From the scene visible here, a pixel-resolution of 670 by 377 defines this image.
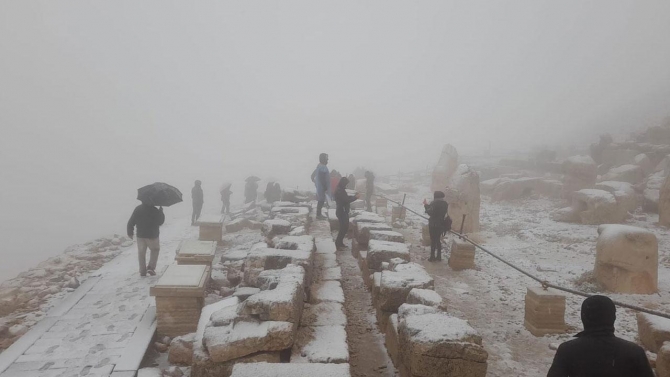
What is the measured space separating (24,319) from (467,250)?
8056mm

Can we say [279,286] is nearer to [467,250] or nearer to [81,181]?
[467,250]

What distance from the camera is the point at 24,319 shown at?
575 cm

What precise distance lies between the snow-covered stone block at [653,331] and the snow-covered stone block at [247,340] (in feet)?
14.3

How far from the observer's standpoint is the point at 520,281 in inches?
289

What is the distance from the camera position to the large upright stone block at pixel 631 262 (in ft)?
23.0

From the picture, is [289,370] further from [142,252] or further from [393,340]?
[142,252]

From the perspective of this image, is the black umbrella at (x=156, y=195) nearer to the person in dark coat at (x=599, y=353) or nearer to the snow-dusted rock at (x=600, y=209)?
the person in dark coat at (x=599, y=353)

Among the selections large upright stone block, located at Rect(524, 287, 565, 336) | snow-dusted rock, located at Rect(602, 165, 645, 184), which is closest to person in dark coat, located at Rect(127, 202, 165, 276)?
large upright stone block, located at Rect(524, 287, 565, 336)

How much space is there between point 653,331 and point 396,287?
321 cm

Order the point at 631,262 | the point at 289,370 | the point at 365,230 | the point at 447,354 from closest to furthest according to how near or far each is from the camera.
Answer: the point at 289,370 < the point at 447,354 < the point at 631,262 < the point at 365,230

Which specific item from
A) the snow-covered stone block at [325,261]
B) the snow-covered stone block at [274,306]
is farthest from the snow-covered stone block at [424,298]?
the snow-covered stone block at [325,261]

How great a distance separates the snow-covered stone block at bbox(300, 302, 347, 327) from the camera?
403 centimetres

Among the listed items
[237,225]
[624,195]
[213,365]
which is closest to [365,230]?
[213,365]

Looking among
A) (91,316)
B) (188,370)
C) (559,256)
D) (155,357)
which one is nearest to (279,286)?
(188,370)
